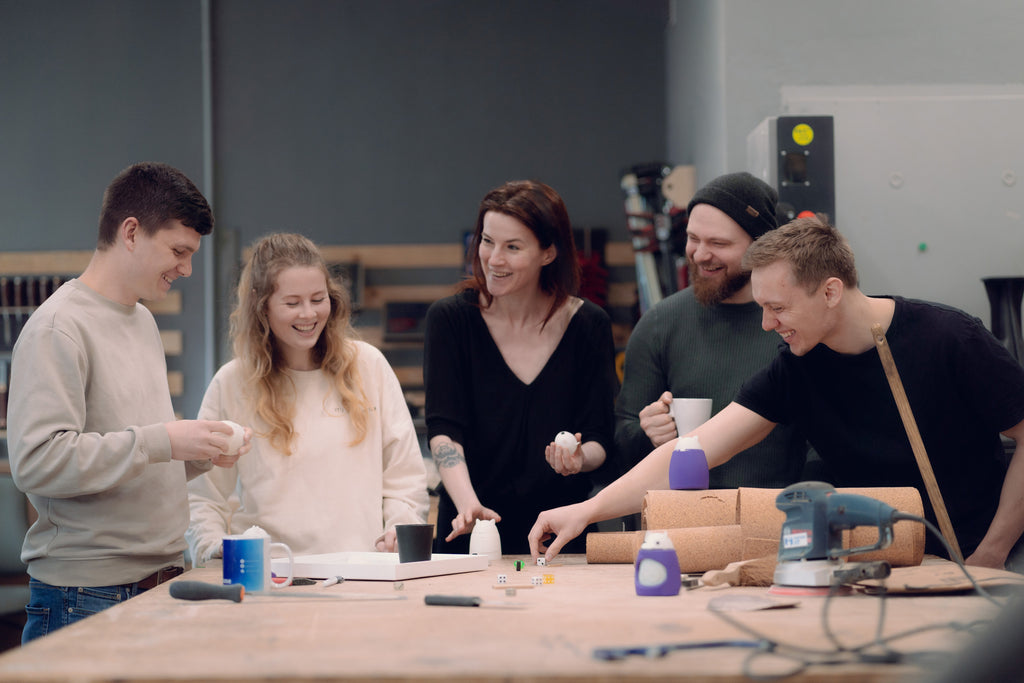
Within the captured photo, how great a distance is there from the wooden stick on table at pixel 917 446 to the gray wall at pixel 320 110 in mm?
3444

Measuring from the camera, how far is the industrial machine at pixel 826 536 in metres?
1.47

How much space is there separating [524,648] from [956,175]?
8.85ft

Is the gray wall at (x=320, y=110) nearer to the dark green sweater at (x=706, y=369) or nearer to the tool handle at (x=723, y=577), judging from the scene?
the dark green sweater at (x=706, y=369)

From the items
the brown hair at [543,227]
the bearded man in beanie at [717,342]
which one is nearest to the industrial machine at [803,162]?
the bearded man in beanie at [717,342]

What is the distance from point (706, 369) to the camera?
2.41 meters

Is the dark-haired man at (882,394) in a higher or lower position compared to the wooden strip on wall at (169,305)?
lower

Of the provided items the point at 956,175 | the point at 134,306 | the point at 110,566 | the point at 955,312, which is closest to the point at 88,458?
the point at 110,566

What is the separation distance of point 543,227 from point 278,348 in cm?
74

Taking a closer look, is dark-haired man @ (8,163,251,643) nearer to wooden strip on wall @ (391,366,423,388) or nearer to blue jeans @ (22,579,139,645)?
blue jeans @ (22,579,139,645)

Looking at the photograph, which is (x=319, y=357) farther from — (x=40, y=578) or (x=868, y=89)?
(x=868, y=89)

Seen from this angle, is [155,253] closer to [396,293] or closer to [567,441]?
[567,441]

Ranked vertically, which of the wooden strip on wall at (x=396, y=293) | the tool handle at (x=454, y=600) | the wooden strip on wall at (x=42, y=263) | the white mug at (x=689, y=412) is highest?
the wooden strip on wall at (x=42, y=263)

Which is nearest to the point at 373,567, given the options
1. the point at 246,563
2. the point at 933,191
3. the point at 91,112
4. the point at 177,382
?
the point at 246,563

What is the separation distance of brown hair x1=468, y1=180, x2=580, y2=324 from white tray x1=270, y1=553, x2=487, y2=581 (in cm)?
82
